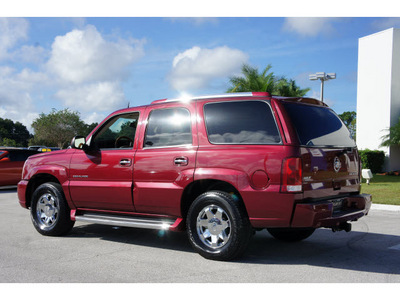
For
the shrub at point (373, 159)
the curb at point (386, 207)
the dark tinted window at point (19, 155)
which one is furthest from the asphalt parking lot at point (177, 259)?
the shrub at point (373, 159)

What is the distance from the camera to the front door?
6055 millimetres

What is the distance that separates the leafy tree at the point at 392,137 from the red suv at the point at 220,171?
60.2 ft

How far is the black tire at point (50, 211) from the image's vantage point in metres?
6.80

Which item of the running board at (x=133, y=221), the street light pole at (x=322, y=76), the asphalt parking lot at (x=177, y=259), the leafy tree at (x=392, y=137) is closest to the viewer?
the asphalt parking lot at (x=177, y=259)

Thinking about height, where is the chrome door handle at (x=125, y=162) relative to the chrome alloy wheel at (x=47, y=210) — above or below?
above

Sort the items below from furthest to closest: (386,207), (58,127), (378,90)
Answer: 1. (58,127)
2. (378,90)
3. (386,207)

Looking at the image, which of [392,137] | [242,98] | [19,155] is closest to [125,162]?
[242,98]

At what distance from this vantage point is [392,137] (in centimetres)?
2275

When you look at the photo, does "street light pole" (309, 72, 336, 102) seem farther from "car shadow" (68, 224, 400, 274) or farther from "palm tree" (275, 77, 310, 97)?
"car shadow" (68, 224, 400, 274)

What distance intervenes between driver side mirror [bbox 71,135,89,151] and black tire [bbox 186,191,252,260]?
2.08 metres

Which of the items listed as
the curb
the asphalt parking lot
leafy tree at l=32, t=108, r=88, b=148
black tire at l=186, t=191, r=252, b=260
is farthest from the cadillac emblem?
leafy tree at l=32, t=108, r=88, b=148

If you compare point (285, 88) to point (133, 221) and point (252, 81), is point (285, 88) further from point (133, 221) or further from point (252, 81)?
point (133, 221)

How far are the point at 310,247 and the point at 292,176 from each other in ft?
6.09

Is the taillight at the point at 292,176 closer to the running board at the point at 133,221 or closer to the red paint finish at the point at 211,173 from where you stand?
the red paint finish at the point at 211,173
